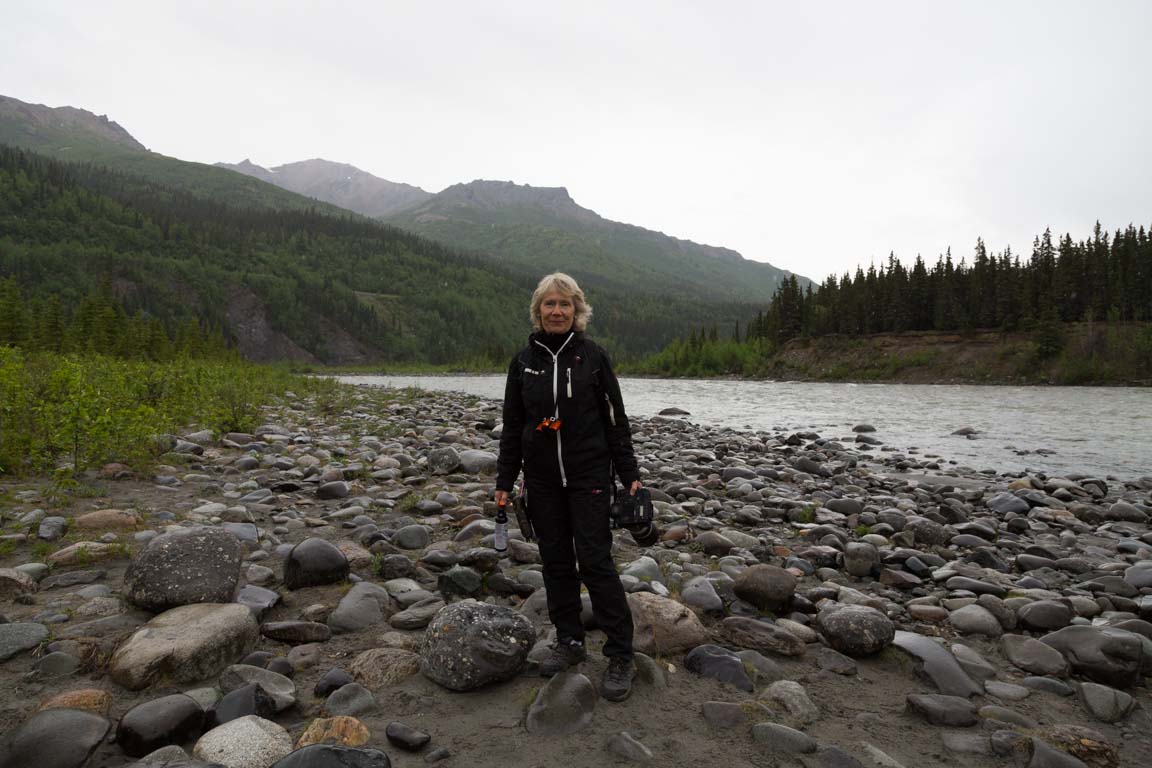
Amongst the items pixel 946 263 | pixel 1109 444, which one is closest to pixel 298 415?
pixel 1109 444

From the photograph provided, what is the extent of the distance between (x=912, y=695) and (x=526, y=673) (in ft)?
7.84

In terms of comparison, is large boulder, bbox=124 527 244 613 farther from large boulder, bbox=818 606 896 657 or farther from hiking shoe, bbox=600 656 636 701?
large boulder, bbox=818 606 896 657

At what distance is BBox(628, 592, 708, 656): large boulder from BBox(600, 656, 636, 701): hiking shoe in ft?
1.14

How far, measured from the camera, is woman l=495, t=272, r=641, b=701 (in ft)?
12.5

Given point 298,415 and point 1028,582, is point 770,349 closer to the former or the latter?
point 298,415

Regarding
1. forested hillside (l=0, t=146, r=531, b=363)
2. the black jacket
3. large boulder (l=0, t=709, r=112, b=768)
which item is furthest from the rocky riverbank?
forested hillside (l=0, t=146, r=531, b=363)

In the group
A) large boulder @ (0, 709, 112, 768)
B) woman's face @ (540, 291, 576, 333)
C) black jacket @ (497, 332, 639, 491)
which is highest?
woman's face @ (540, 291, 576, 333)

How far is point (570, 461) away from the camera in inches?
152

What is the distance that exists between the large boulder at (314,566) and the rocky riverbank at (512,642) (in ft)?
0.08

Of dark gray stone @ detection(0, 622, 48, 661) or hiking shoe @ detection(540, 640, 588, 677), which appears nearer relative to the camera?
dark gray stone @ detection(0, 622, 48, 661)

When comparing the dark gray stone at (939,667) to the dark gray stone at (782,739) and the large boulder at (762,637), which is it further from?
the dark gray stone at (782,739)

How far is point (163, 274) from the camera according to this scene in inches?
5886

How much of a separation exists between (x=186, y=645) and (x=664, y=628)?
307cm

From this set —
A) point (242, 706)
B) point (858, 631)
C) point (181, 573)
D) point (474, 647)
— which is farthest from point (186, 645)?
point (858, 631)
